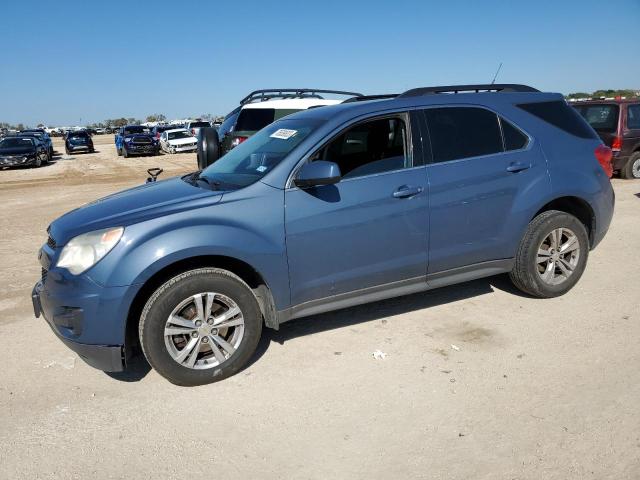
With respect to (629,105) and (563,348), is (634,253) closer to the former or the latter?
(563,348)

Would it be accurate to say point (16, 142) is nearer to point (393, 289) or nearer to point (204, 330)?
point (204, 330)

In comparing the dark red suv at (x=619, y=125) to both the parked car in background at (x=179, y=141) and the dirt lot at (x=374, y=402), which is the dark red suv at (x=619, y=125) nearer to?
the dirt lot at (x=374, y=402)

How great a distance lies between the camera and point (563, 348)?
11.8ft

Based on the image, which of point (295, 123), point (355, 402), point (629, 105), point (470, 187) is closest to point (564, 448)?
point (355, 402)

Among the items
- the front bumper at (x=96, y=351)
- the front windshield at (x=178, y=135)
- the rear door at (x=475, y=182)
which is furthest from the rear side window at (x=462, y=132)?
the front windshield at (x=178, y=135)

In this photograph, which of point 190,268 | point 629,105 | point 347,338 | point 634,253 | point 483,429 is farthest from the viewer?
point 629,105

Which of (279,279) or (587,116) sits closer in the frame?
(279,279)

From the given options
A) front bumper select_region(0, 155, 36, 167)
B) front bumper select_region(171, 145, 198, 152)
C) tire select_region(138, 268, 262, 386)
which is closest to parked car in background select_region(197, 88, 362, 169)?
tire select_region(138, 268, 262, 386)

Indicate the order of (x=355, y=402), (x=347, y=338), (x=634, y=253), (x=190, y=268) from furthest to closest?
(x=634, y=253)
(x=347, y=338)
(x=190, y=268)
(x=355, y=402)

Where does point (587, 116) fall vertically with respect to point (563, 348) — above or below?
above

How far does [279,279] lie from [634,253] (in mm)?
4626

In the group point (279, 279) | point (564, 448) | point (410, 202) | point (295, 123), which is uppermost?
point (295, 123)

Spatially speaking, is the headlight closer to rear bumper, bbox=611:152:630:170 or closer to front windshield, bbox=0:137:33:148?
rear bumper, bbox=611:152:630:170

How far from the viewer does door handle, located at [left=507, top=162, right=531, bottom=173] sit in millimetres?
4082
